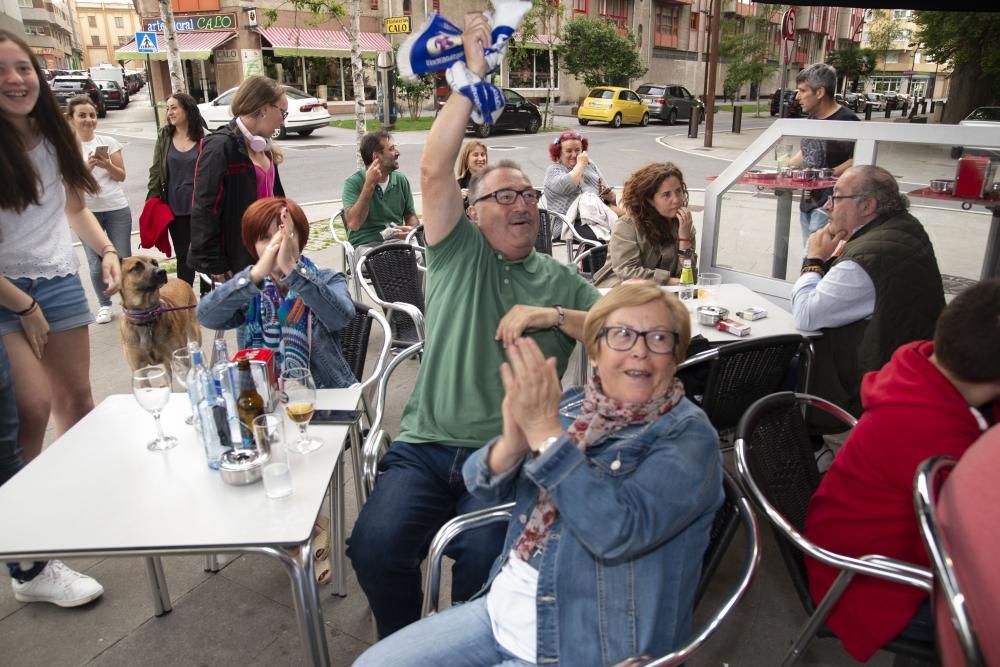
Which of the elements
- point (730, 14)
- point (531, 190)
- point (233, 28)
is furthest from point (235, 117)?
point (730, 14)

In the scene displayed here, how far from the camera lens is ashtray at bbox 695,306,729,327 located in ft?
10.2

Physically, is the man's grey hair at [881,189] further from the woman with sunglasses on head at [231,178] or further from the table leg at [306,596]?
the woman with sunglasses on head at [231,178]

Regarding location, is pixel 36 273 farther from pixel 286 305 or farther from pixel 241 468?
pixel 241 468

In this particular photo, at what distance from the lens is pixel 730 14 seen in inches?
1747

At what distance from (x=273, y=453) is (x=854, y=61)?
46.5 meters

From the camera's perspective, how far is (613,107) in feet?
78.3

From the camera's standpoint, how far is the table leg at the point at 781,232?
4.27m

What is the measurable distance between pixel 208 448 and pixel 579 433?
1050 millimetres

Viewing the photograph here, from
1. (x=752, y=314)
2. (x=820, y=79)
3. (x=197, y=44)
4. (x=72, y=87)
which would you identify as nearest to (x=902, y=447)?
(x=752, y=314)

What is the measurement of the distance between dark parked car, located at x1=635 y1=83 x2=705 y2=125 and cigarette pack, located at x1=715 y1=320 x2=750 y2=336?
2470 centimetres

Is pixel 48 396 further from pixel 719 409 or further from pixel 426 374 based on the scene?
pixel 719 409

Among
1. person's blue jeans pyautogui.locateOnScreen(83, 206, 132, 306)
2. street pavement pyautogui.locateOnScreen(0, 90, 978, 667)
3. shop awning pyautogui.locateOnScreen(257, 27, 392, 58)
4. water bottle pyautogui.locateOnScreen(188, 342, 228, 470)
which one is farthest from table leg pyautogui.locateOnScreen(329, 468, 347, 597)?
shop awning pyautogui.locateOnScreen(257, 27, 392, 58)

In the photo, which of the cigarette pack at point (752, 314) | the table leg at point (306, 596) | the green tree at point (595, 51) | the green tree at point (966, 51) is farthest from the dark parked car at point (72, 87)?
the table leg at point (306, 596)

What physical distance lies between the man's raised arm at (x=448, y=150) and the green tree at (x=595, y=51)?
29.5 metres
